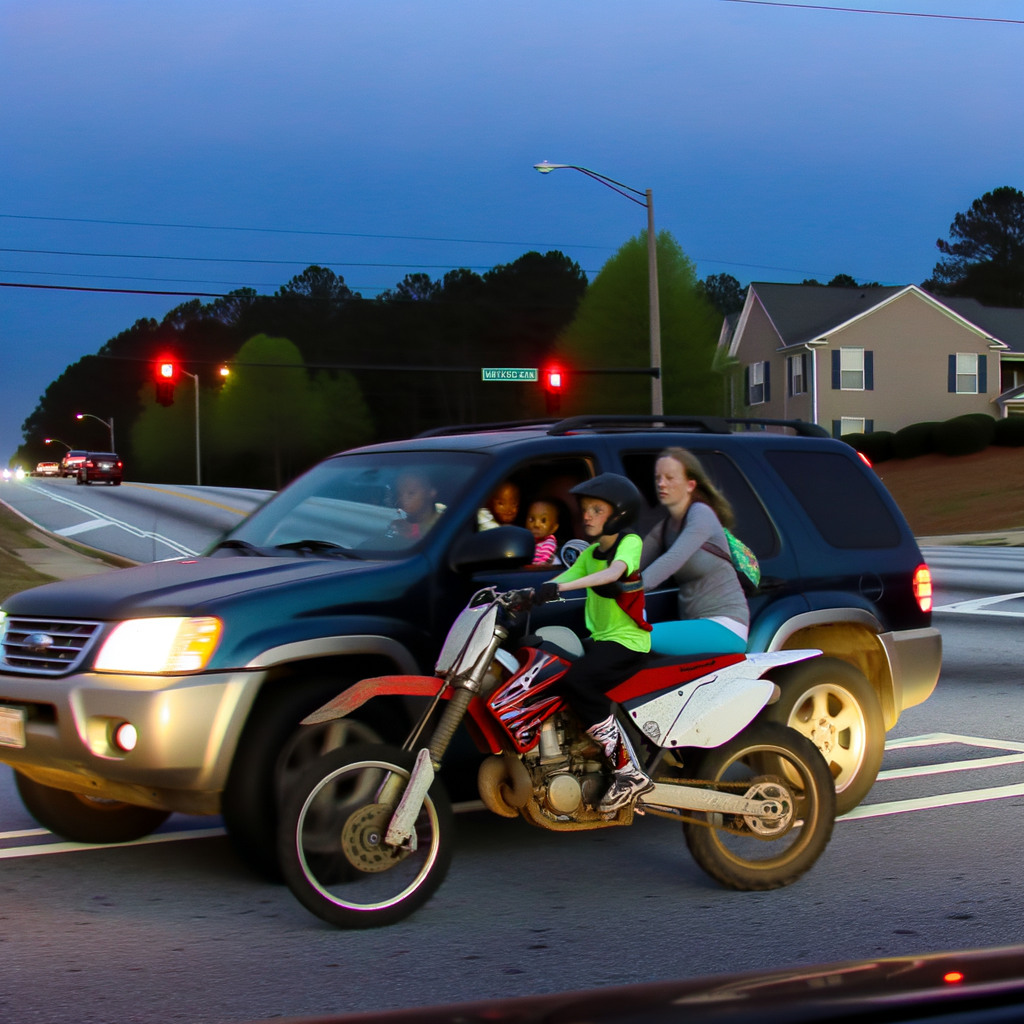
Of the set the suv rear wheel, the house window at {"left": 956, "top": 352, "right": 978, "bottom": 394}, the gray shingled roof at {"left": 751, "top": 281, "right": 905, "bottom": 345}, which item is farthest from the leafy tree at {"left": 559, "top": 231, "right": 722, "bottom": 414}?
the suv rear wheel

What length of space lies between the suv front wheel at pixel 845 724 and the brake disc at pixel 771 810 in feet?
3.22

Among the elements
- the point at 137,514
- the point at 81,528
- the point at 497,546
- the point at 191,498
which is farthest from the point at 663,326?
the point at 497,546

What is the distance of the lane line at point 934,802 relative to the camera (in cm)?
658

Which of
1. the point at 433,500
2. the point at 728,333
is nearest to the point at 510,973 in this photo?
the point at 433,500

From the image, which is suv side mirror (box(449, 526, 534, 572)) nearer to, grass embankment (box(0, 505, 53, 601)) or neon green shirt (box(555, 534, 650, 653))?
neon green shirt (box(555, 534, 650, 653))

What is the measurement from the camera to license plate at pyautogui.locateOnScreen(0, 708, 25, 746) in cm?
523

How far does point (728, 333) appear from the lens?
6975 centimetres

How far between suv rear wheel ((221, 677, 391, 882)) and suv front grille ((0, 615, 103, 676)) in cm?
74

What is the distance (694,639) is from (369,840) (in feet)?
6.03

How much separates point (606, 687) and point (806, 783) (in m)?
0.92

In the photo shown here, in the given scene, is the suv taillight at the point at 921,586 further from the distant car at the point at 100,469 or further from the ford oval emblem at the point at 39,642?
the distant car at the point at 100,469

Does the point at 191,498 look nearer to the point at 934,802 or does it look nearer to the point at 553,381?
the point at 553,381

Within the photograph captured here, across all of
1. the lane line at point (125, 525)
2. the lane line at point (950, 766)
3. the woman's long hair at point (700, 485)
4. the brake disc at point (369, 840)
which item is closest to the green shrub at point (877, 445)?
the lane line at point (125, 525)

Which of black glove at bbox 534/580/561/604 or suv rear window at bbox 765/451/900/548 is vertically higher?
suv rear window at bbox 765/451/900/548
